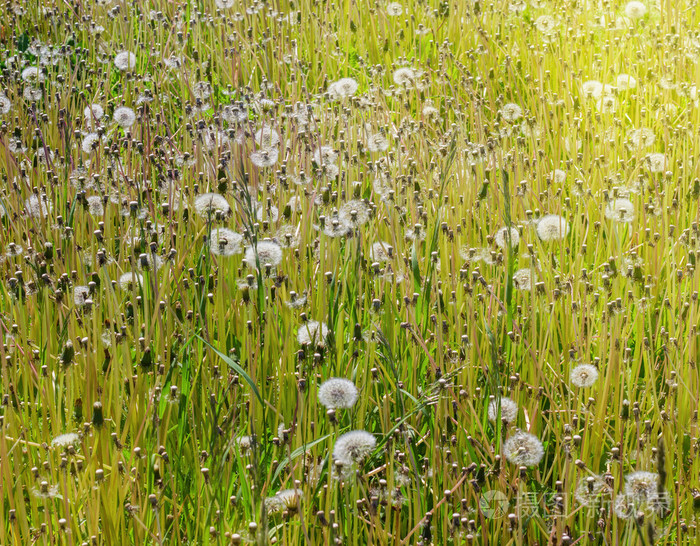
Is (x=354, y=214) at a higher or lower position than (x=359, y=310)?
higher

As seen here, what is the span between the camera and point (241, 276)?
2305 mm

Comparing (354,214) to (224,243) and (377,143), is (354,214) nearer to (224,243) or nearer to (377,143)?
(224,243)

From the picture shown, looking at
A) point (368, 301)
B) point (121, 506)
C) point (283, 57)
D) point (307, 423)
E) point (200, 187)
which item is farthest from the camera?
point (283, 57)

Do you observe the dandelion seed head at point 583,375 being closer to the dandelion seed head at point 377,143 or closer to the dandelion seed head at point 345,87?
the dandelion seed head at point 377,143

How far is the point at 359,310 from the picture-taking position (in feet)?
6.33

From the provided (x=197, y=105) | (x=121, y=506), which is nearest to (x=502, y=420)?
(x=121, y=506)

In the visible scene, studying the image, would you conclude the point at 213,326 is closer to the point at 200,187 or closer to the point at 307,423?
the point at 307,423

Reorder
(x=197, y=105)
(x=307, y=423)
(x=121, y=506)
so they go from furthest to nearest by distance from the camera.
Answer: (x=197, y=105)
(x=307, y=423)
(x=121, y=506)

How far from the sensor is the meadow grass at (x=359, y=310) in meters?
1.54

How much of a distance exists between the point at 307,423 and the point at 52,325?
885 millimetres

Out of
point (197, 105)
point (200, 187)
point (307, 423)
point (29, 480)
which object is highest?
point (197, 105)

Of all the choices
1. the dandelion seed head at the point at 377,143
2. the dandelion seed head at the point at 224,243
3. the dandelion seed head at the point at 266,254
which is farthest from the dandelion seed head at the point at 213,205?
the dandelion seed head at the point at 377,143

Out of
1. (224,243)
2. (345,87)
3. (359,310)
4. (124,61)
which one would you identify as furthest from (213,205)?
(124,61)

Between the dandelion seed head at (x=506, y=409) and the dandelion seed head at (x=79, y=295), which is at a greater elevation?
the dandelion seed head at (x=79, y=295)
